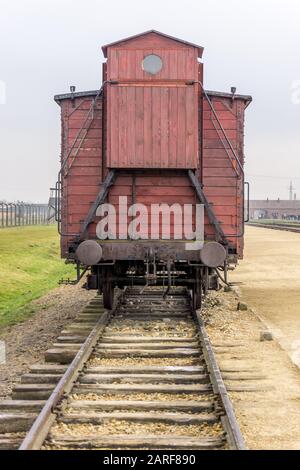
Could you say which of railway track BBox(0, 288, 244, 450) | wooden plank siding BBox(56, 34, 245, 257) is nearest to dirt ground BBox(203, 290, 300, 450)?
railway track BBox(0, 288, 244, 450)

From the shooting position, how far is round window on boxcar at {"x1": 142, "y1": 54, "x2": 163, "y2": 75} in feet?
35.1

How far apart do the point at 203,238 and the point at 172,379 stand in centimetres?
419

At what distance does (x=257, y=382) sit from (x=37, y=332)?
5.83m

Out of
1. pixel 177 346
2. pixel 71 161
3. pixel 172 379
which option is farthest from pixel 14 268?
pixel 172 379

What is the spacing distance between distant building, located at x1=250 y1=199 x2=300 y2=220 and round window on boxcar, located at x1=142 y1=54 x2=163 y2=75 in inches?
5589

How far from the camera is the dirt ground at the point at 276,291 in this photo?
10.9 meters

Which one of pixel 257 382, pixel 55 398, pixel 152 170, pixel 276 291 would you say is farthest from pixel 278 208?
pixel 55 398

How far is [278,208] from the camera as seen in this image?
6368 inches

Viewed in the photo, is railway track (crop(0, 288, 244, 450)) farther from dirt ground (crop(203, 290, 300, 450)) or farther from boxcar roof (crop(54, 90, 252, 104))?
boxcar roof (crop(54, 90, 252, 104))

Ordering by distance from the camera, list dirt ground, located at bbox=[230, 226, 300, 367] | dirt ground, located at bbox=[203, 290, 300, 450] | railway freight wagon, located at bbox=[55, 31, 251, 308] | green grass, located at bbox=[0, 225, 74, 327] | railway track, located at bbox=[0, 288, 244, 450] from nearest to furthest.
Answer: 1. railway track, located at bbox=[0, 288, 244, 450]
2. dirt ground, located at bbox=[203, 290, 300, 450]
3. railway freight wagon, located at bbox=[55, 31, 251, 308]
4. dirt ground, located at bbox=[230, 226, 300, 367]
5. green grass, located at bbox=[0, 225, 74, 327]

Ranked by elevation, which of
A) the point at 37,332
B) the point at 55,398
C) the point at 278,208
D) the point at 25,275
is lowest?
the point at 25,275

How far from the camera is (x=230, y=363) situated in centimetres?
835

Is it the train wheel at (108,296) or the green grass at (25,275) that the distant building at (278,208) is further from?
the train wheel at (108,296)

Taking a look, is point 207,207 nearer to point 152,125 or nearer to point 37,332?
point 152,125
